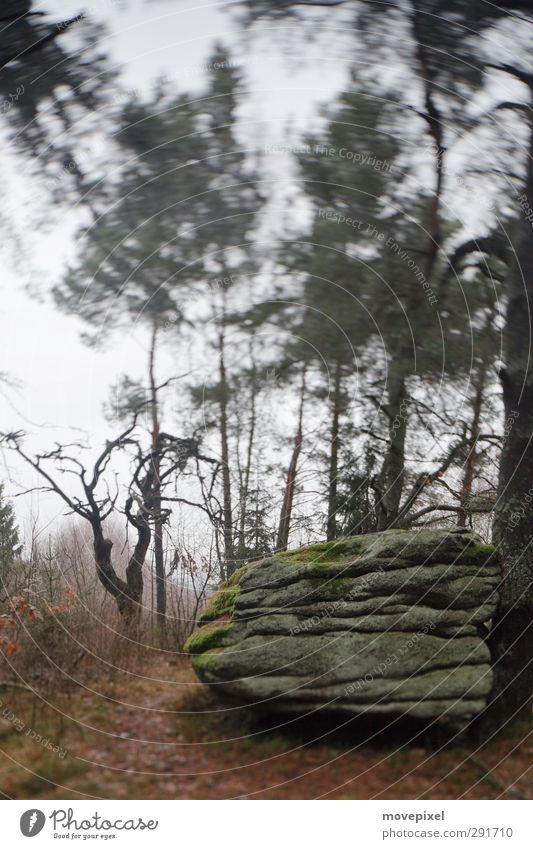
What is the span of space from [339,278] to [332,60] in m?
1.82

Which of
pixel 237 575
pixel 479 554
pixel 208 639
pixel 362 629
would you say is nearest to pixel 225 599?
pixel 237 575

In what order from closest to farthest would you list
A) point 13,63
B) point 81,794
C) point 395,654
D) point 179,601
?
1. point 81,794
2. point 395,654
3. point 13,63
4. point 179,601

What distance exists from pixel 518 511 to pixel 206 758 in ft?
11.4

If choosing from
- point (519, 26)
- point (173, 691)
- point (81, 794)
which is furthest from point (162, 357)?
point (519, 26)

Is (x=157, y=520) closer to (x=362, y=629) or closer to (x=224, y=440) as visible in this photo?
(x=224, y=440)

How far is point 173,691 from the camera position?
526 cm

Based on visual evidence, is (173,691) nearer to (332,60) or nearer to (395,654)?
(395,654)

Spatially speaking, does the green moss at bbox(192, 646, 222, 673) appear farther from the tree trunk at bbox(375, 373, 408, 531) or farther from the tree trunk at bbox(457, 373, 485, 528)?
the tree trunk at bbox(457, 373, 485, 528)

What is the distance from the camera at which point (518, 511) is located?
212 inches

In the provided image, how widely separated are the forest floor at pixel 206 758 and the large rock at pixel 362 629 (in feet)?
0.95

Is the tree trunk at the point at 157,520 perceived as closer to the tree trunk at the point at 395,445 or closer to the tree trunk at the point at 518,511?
the tree trunk at the point at 395,445

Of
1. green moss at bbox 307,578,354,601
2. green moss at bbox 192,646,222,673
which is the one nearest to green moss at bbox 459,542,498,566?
green moss at bbox 307,578,354,601
